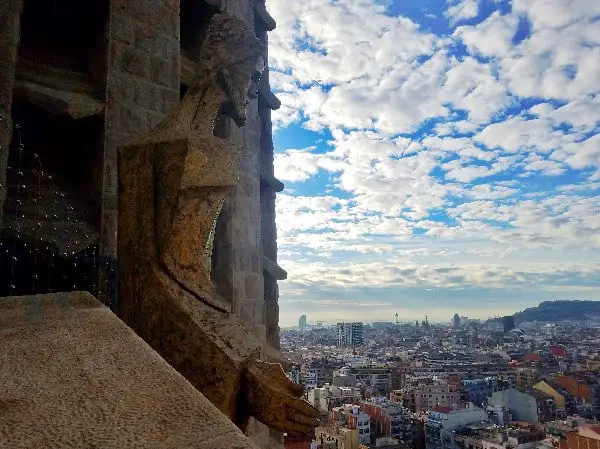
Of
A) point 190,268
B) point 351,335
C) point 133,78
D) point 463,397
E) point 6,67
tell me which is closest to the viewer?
point 190,268

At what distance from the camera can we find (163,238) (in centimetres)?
232

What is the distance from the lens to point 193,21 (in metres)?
5.54

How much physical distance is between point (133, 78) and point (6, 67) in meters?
0.95

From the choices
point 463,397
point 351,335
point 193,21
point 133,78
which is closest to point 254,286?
point 133,78

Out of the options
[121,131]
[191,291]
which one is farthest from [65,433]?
[121,131]

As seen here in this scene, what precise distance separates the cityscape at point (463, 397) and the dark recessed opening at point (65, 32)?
1815 cm

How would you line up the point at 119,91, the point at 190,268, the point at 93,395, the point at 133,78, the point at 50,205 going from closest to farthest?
the point at 93,395
the point at 190,268
the point at 50,205
the point at 119,91
the point at 133,78

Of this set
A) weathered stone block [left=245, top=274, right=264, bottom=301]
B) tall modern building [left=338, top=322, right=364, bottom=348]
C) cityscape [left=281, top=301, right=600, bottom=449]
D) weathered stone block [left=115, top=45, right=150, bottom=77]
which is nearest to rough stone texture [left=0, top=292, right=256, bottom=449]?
weathered stone block [left=115, top=45, right=150, bottom=77]

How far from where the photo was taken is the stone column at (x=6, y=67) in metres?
3.49

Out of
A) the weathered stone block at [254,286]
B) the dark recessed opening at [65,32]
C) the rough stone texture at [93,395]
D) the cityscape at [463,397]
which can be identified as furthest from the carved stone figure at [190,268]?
the cityscape at [463,397]

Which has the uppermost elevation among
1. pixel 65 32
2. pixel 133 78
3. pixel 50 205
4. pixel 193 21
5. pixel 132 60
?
pixel 193 21

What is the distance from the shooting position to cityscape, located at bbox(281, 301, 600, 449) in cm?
3108

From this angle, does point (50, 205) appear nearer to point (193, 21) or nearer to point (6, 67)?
point (6, 67)

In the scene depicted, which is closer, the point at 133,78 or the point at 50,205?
the point at 50,205
